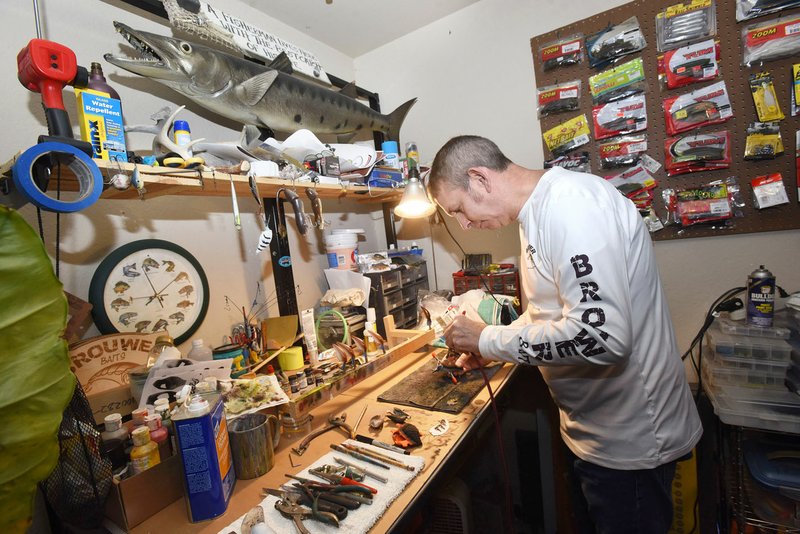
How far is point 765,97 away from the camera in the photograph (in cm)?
155

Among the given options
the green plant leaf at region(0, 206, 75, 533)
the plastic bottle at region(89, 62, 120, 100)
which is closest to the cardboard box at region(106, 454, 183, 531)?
the green plant leaf at region(0, 206, 75, 533)

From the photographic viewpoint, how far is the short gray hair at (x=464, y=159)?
46.3 inches

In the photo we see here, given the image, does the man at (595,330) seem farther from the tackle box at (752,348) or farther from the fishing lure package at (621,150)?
the fishing lure package at (621,150)

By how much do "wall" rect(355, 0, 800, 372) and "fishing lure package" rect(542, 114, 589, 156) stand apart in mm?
69

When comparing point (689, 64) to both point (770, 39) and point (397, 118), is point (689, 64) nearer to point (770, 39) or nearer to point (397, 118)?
point (770, 39)

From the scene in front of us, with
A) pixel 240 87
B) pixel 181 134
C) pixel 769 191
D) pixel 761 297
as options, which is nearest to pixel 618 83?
pixel 769 191

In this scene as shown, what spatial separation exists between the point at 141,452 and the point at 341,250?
1253 mm

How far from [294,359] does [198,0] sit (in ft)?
4.76

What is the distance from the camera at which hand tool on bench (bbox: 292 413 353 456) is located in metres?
1.05

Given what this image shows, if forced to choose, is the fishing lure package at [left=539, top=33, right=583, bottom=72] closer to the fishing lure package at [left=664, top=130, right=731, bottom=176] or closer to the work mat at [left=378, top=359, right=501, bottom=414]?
the fishing lure package at [left=664, top=130, right=731, bottom=176]

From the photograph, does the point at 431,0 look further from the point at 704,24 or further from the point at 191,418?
the point at 191,418

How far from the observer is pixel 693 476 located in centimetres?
153

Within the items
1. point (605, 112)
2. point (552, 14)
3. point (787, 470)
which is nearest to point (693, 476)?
point (787, 470)

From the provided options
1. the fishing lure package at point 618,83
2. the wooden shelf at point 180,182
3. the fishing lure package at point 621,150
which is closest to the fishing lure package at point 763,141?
the fishing lure package at point 621,150
